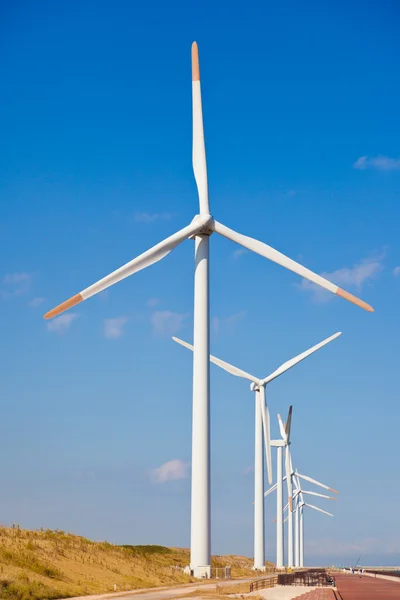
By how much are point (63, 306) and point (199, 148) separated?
2039cm

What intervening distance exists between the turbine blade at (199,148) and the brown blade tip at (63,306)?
15.1 meters

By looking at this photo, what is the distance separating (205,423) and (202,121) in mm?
23838

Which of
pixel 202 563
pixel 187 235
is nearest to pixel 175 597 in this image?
pixel 202 563

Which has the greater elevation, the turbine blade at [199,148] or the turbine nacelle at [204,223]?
the turbine blade at [199,148]

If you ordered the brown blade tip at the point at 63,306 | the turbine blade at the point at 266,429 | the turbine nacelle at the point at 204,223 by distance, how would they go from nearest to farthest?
the brown blade tip at the point at 63,306
the turbine nacelle at the point at 204,223
the turbine blade at the point at 266,429

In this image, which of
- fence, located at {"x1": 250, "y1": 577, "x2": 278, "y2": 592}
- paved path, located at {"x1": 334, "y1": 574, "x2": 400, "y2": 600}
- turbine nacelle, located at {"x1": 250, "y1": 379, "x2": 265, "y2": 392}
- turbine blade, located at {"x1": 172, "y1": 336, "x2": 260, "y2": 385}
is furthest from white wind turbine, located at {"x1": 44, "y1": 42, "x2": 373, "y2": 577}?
turbine nacelle, located at {"x1": 250, "y1": 379, "x2": 265, "y2": 392}

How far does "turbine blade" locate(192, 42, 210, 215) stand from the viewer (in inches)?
2373

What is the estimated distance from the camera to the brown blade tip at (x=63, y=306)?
46856 millimetres

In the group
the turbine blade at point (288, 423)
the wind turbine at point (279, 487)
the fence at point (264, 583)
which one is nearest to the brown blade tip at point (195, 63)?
the fence at point (264, 583)

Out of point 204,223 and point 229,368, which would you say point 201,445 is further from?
Result: point 229,368

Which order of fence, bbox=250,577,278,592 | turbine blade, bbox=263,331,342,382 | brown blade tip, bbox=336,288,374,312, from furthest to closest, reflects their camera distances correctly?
turbine blade, bbox=263,331,342,382 < fence, bbox=250,577,278,592 < brown blade tip, bbox=336,288,374,312

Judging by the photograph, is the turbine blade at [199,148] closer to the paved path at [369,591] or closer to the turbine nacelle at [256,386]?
the paved path at [369,591]

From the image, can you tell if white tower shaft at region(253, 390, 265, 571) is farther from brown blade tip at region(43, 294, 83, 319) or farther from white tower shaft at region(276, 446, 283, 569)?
brown blade tip at region(43, 294, 83, 319)

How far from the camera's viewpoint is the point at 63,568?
6059 centimetres
